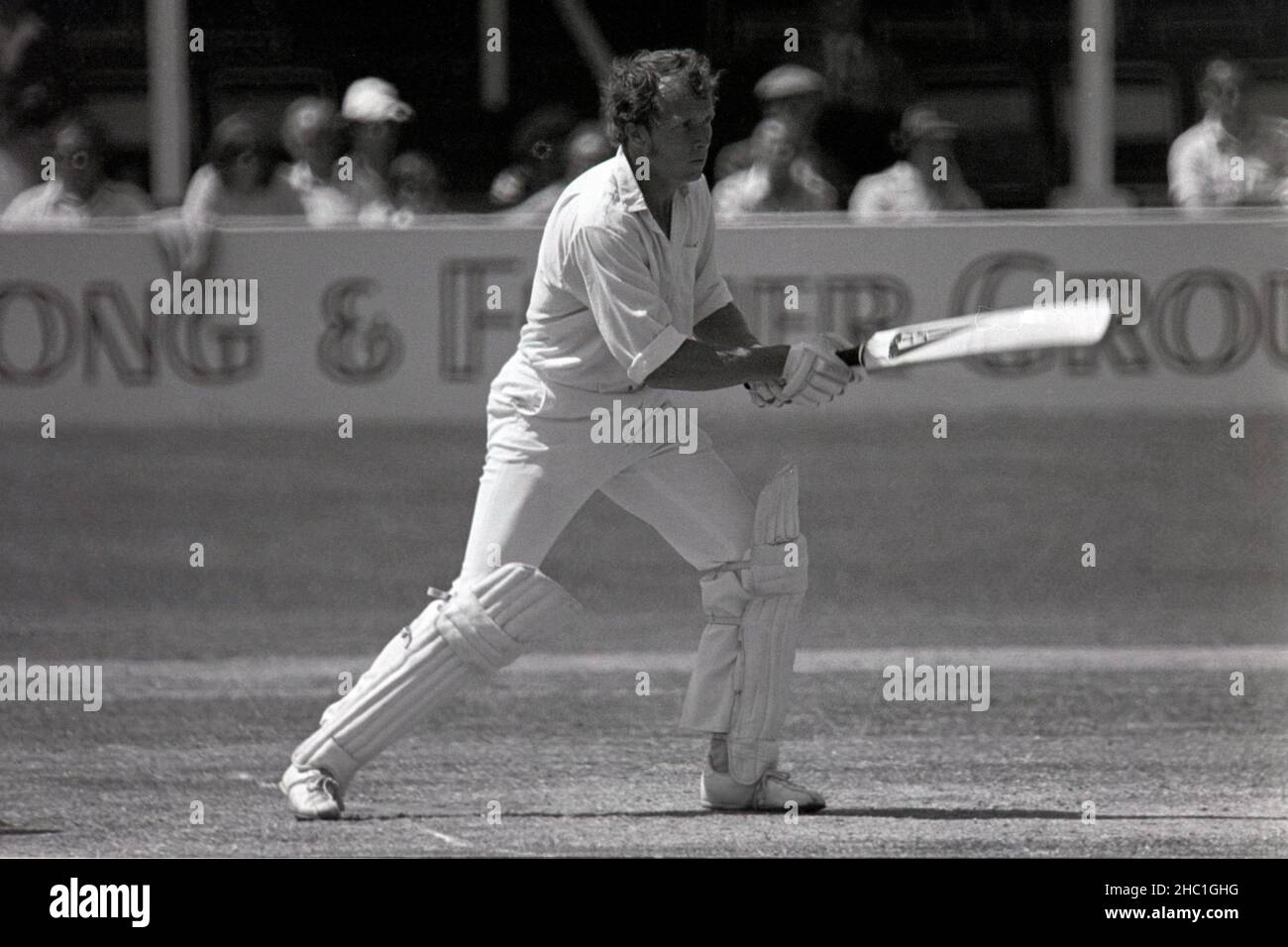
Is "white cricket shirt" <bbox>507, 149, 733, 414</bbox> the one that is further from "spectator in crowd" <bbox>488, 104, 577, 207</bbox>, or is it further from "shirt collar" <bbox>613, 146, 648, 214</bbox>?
"spectator in crowd" <bbox>488, 104, 577, 207</bbox>

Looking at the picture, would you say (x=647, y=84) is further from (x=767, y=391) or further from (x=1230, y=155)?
(x=1230, y=155)

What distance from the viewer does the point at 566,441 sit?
6.56m

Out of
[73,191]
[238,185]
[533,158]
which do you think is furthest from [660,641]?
[73,191]

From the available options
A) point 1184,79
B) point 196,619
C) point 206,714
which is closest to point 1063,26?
point 1184,79

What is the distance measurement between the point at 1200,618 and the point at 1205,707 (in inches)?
73.2

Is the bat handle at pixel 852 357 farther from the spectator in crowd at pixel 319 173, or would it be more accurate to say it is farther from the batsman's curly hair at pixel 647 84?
the spectator in crowd at pixel 319 173

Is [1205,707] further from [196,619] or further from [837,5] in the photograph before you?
[837,5]

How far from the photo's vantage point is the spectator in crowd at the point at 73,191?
14.5 m

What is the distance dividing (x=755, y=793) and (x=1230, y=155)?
28.8 ft

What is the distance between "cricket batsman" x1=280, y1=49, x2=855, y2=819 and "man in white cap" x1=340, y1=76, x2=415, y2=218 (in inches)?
305

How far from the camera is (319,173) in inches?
570

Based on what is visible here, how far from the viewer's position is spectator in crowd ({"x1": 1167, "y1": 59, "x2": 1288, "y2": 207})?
14461mm

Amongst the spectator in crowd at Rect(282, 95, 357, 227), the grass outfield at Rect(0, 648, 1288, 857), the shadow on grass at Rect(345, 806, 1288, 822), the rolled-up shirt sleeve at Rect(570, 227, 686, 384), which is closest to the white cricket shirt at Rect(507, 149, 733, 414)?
the rolled-up shirt sleeve at Rect(570, 227, 686, 384)
